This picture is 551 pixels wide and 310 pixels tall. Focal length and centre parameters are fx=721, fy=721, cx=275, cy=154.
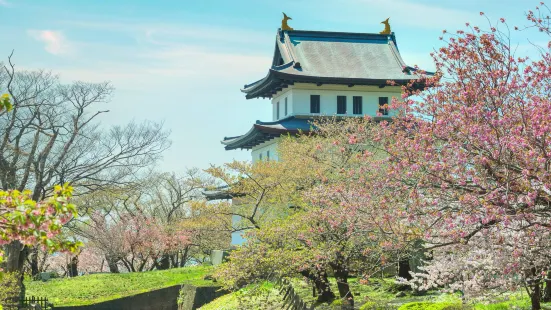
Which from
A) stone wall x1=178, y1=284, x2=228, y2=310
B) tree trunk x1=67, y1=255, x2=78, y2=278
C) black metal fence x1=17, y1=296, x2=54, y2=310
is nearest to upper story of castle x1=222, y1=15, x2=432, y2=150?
tree trunk x1=67, y1=255, x2=78, y2=278

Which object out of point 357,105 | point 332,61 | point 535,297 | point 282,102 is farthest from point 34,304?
point 332,61

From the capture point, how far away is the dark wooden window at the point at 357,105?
4622cm

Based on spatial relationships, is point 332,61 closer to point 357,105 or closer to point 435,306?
point 357,105

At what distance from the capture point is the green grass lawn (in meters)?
32.4

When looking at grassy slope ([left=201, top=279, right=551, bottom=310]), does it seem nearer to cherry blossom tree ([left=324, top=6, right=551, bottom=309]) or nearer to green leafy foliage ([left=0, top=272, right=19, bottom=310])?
cherry blossom tree ([left=324, top=6, right=551, bottom=309])

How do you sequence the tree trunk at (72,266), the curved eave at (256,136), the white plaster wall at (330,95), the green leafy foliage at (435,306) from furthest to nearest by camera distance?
the tree trunk at (72,266)
the white plaster wall at (330,95)
the curved eave at (256,136)
the green leafy foliage at (435,306)

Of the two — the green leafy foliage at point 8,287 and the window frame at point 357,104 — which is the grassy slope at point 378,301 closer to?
the green leafy foliage at point 8,287

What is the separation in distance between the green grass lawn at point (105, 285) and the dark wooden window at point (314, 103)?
1288cm

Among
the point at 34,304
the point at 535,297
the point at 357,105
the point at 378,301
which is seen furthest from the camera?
the point at 357,105

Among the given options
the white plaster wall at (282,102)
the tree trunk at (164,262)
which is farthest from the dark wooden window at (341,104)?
the tree trunk at (164,262)

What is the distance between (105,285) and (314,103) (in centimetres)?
1816

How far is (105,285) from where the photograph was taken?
35.5 metres

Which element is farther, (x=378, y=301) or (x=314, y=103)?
(x=314, y=103)

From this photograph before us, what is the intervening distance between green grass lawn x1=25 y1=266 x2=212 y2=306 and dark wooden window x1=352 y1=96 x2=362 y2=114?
47.5 ft
